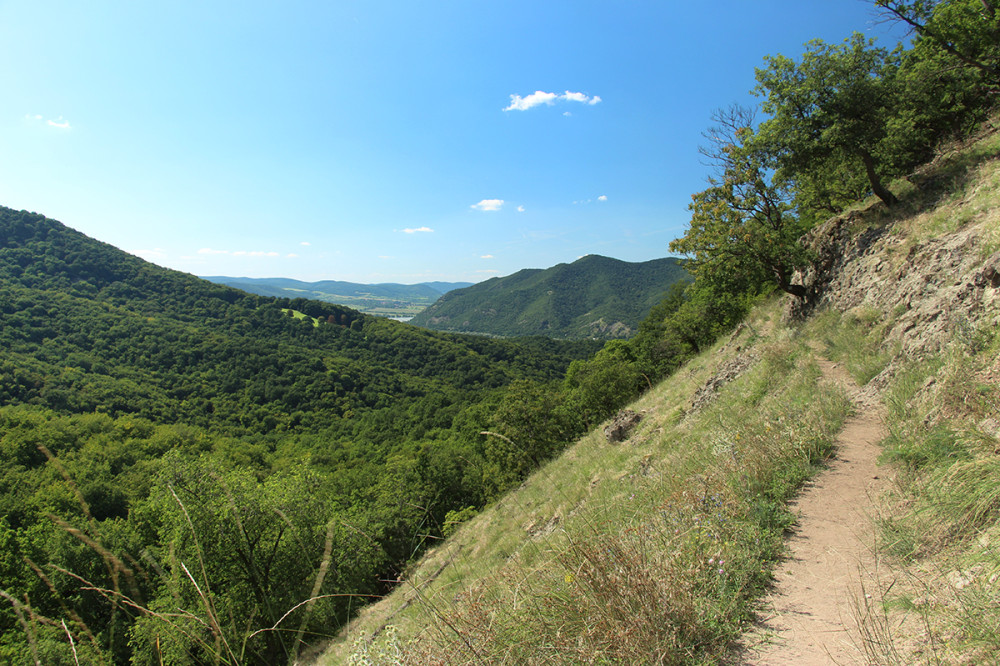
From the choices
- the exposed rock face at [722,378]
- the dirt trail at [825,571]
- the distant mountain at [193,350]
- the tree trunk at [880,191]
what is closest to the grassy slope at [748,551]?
the dirt trail at [825,571]

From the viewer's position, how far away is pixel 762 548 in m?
3.40

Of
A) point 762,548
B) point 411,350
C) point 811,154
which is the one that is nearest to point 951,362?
point 762,548

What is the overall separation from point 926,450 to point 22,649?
100.0 ft

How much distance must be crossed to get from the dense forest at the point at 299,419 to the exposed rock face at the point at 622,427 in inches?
223

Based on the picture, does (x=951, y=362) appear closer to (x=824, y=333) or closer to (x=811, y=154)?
(x=824, y=333)

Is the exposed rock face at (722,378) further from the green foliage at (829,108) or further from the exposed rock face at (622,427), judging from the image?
the green foliage at (829,108)

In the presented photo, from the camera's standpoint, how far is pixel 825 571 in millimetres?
3270

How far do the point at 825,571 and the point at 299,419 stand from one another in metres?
88.8

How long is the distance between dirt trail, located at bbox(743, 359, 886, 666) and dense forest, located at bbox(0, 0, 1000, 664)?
250 cm

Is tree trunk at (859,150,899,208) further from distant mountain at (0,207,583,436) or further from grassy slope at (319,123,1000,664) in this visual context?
distant mountain at (0,207,583,436)

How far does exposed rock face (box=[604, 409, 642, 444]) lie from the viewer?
43.7ft

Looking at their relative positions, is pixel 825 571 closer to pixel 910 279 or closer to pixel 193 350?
pixel 910 279

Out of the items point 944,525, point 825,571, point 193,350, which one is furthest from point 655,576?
point 193,350

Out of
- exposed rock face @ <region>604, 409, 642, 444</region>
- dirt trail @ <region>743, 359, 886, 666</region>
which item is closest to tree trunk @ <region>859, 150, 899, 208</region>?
exposed rock face @ <region>604, 409, 642, 444</region>
